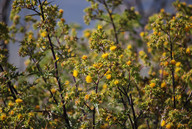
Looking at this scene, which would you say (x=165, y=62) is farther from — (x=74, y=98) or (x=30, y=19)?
(x=30, y=19)

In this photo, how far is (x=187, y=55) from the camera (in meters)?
2.12

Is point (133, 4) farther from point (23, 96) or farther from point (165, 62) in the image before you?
point (23, 96)

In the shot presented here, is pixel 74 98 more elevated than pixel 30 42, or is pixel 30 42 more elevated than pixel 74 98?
pixel 30 42

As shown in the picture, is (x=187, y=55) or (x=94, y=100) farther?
(x=187, y=55)

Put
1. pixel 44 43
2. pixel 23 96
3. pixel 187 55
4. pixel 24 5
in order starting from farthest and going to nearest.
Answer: pixel 187 55 → pixel 44 43 → pixel 23 96 → pixel 24 5

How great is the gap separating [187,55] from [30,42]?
169cm

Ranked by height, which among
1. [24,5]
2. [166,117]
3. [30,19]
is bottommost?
[166,117]

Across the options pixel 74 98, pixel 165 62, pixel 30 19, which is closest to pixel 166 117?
pixel 165 62

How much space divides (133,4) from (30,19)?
3330 millimetres

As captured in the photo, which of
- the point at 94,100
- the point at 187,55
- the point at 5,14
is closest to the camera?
the point at 94,100

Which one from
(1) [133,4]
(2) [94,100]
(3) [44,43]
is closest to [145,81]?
(2) [94,100]

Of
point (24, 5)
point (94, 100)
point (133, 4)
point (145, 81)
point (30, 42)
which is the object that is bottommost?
point (94, 100)

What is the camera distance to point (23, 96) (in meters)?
1.77

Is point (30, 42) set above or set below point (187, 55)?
above
